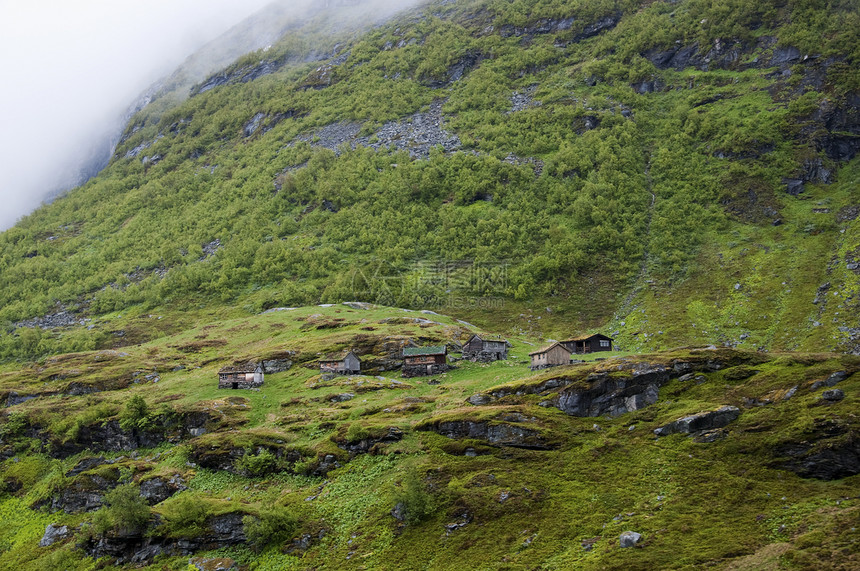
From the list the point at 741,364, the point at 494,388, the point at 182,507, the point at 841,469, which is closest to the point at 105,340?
the point at 182,507

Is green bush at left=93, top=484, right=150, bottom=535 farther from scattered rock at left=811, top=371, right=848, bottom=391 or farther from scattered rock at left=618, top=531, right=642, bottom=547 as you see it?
scattered rock at left=811, top=371, right=848, bottom=391

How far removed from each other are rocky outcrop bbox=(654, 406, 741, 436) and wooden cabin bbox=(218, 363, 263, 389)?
61408 millimetres

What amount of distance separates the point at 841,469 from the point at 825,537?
10.5 m

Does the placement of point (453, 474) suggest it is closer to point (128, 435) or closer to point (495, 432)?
point (495, 432)

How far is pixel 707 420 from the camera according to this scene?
4894 centimetres

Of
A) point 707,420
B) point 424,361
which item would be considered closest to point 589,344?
point 424,361

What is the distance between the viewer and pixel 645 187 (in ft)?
548

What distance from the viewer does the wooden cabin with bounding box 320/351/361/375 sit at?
87625mm

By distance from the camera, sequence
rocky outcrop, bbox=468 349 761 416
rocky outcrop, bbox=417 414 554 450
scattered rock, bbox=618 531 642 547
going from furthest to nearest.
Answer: rocky outcrop, bbox=468 349 761 416
rocky outcrop, bbox=417 414 554 450
scattered rock, bbox=618 531 642 547

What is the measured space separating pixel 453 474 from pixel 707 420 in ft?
77.8

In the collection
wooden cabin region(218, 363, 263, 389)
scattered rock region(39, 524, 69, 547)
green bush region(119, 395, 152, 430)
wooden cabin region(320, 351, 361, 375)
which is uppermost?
green bush region(119, 395, 152, 430)

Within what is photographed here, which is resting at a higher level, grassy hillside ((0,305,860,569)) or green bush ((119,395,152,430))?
green bush ((119,395,152,430))

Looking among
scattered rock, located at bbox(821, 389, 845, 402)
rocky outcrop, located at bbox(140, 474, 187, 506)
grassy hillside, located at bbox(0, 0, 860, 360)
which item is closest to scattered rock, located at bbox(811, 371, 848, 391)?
scattered rock, located at bbox(821, 389, 845, 402)

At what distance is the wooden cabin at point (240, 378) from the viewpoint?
85000 mm
